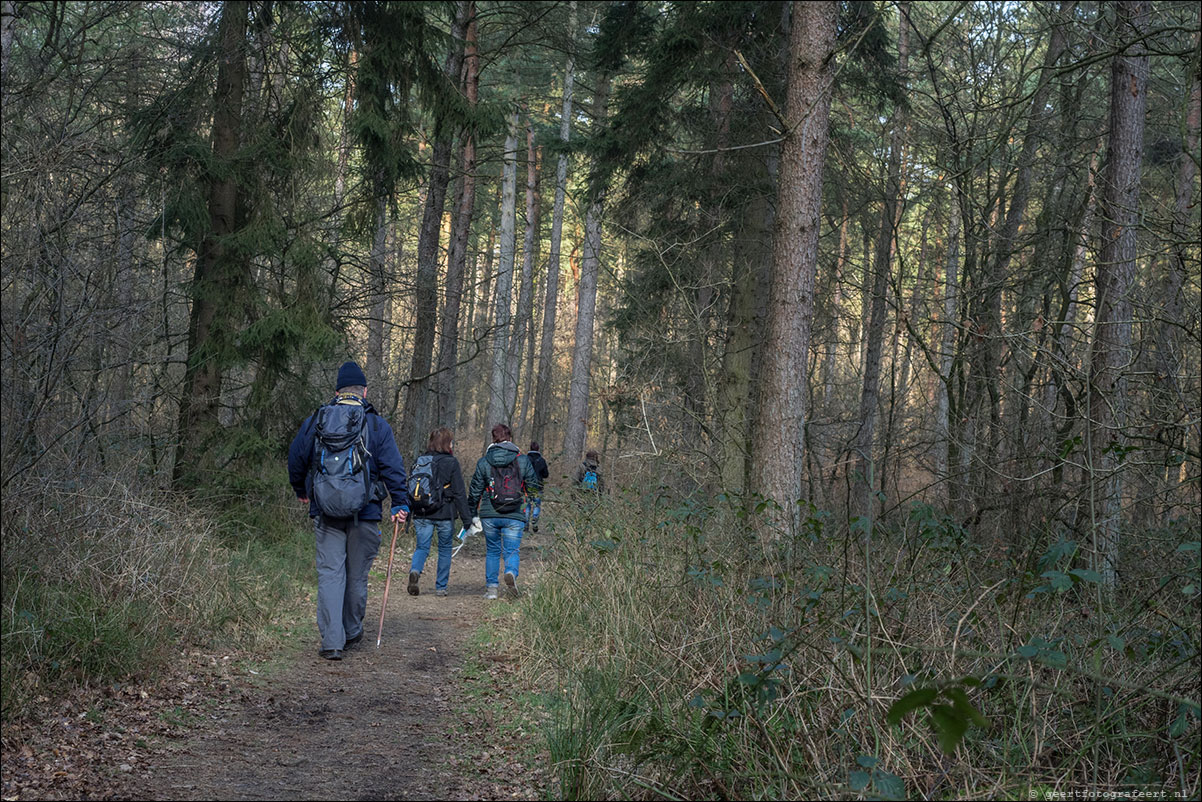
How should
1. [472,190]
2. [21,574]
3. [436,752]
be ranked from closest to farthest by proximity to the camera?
[436,752] → [21,574] → [472,190]

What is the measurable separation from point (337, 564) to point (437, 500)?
3.24 m

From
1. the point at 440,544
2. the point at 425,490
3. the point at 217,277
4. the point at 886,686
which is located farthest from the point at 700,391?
→ the point at 886,686

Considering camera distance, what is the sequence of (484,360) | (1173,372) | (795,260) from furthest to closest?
(484,360) < (795,260) < (1173,372)

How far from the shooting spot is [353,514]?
731cm

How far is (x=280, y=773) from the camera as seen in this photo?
15.4 feet

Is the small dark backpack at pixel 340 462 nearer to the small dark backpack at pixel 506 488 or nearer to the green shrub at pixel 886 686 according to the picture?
the green shrub at pixel 886 686

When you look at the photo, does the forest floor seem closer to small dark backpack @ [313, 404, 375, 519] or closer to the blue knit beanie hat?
small dark backpack @ [313, 404, 375, 519]

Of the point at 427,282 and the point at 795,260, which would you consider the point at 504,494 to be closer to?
the point at 795,260

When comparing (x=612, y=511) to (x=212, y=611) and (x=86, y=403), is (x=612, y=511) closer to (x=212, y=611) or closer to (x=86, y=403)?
(x=212, y=611)

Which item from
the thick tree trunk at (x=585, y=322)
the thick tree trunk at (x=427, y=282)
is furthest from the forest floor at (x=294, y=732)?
the thick tree trunk at (x=585, y=322)

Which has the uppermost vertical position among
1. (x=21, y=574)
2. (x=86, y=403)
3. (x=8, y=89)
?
(x=8, y=89)

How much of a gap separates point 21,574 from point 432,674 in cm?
284

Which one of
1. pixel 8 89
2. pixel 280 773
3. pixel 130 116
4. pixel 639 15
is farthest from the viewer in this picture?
pixel 639 15

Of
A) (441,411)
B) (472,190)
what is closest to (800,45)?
(472,190)
